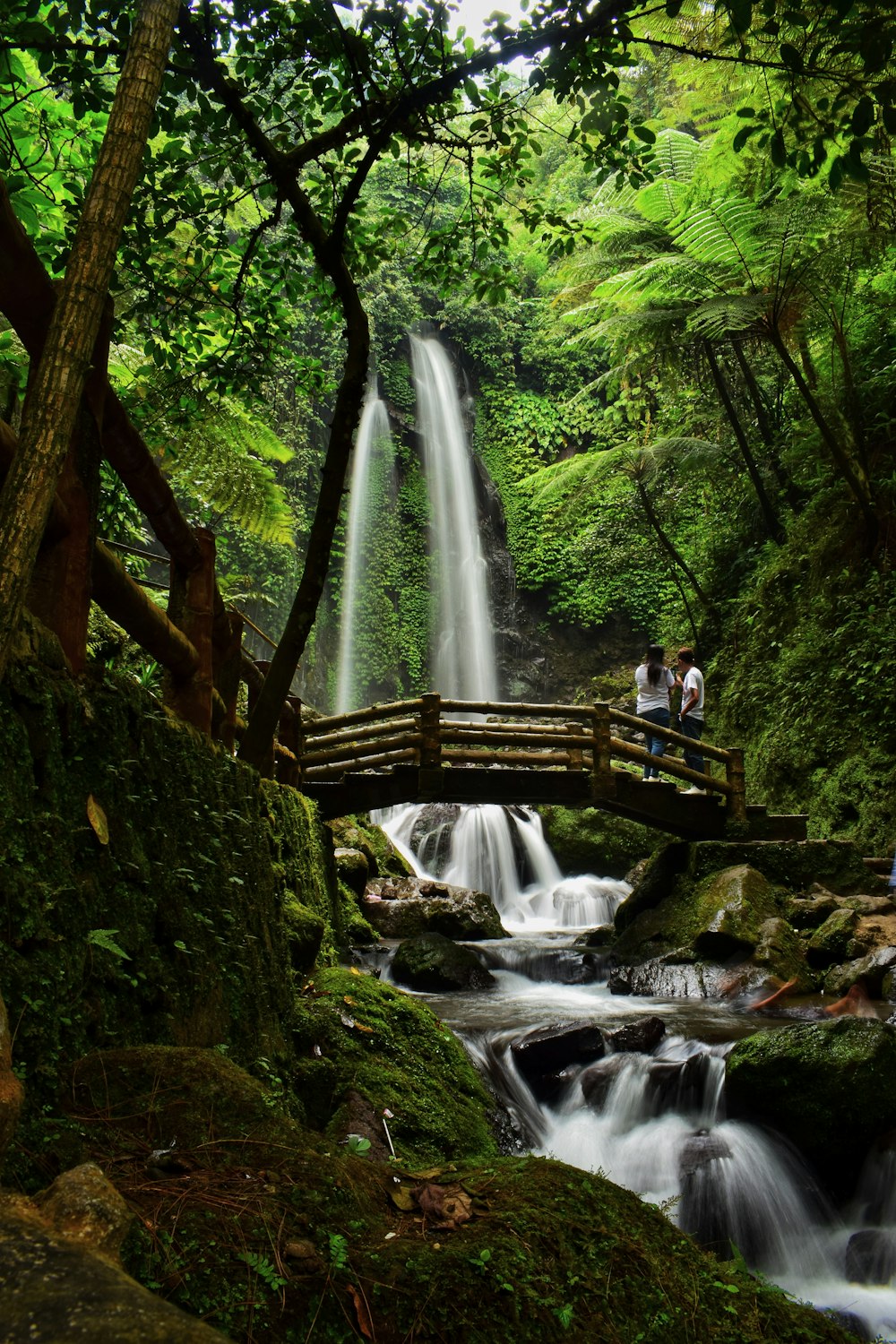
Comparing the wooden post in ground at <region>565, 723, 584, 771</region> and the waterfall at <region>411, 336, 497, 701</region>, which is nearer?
the wooden post in ground at <region>565, 723, 584, 771</region>

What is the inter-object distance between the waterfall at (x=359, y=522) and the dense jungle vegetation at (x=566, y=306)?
39 cm

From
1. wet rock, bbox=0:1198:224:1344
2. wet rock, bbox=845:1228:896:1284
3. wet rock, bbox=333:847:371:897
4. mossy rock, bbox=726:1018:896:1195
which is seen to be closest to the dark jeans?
wet rock, bbox=333:847:371:897

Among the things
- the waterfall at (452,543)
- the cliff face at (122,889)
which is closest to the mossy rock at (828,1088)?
the cliff face at (122,889)

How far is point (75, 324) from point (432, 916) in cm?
989

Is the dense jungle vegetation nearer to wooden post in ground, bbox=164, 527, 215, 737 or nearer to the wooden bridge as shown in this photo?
wooden post in ground, bbox=164, 527, 215, 737

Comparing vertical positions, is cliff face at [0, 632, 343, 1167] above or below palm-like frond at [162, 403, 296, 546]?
below

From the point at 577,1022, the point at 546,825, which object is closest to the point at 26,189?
the point at 577,1022

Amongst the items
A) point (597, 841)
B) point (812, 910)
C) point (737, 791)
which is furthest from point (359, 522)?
point (812, 910)

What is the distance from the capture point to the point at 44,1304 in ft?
3.45

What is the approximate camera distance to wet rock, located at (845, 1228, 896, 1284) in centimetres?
445

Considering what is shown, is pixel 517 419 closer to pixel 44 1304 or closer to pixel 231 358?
pixel 231 358

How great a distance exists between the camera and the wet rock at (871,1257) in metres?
4.45

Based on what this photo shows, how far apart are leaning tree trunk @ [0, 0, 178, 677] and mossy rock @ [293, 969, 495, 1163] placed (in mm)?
2769

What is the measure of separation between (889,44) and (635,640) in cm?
1908
